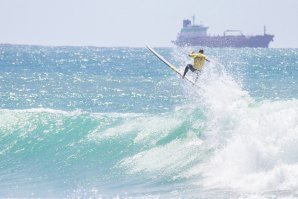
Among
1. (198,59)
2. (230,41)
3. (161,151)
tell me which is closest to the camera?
(198,59)

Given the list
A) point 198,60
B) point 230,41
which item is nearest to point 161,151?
point 198,60

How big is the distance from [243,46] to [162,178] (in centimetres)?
14588

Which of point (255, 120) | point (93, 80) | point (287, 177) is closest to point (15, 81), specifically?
point (93, 80)

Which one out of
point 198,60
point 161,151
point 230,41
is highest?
point 198,60

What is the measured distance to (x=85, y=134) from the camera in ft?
79.3

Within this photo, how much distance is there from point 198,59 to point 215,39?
141 metres

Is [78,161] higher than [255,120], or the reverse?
[255,120]

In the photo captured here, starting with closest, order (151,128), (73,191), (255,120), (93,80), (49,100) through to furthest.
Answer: (73,191) < (255,120) < (151,128) < (49,100) < (93,80)

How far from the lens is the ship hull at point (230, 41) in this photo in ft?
522

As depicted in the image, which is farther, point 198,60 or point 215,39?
point 215,39

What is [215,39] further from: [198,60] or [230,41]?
[198,60]

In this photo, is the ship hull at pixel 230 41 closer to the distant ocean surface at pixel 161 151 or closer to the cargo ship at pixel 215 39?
the cargo ship at pixel 215 39

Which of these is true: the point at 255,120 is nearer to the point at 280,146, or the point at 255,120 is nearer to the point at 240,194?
the point at 280,146

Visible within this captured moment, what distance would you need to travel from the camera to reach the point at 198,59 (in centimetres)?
2005
